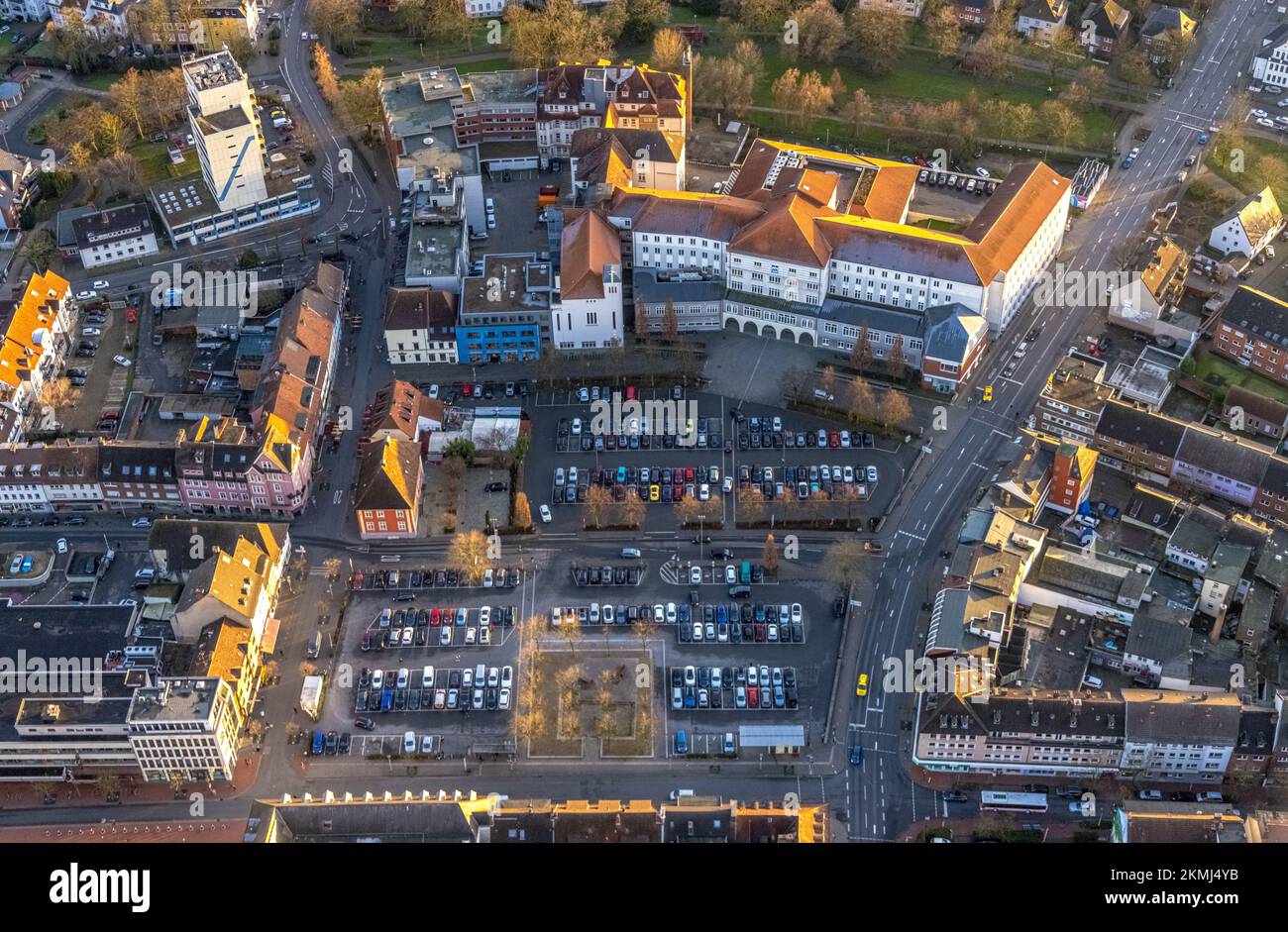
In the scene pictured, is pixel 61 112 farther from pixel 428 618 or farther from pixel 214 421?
pixel 428 618

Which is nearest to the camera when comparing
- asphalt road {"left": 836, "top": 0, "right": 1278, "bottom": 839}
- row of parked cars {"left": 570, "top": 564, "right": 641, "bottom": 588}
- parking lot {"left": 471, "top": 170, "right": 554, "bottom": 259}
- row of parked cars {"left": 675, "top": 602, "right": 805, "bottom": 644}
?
asphalt road {"left": 836, "top": 0, "right": 1278, "bottom": 839}

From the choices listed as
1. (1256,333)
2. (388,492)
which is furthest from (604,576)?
(1256,333)

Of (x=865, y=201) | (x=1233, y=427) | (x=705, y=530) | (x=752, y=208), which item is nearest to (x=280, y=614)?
(x=705, y=530)

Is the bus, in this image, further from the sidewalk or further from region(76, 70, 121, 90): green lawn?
region(76, 70, 121, 90): green lawn

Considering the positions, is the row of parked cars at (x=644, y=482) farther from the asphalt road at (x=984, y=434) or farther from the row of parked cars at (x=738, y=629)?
the asphalt road at (x=984, y=434)

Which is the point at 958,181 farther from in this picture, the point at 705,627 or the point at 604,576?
the point at 705,627

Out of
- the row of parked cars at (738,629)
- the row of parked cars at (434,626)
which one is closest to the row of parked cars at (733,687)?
the row of parked cars at (738,629)

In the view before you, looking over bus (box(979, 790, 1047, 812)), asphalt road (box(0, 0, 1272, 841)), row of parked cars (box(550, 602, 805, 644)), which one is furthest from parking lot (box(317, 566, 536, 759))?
bus (box(979, 790, 1047, 812))
